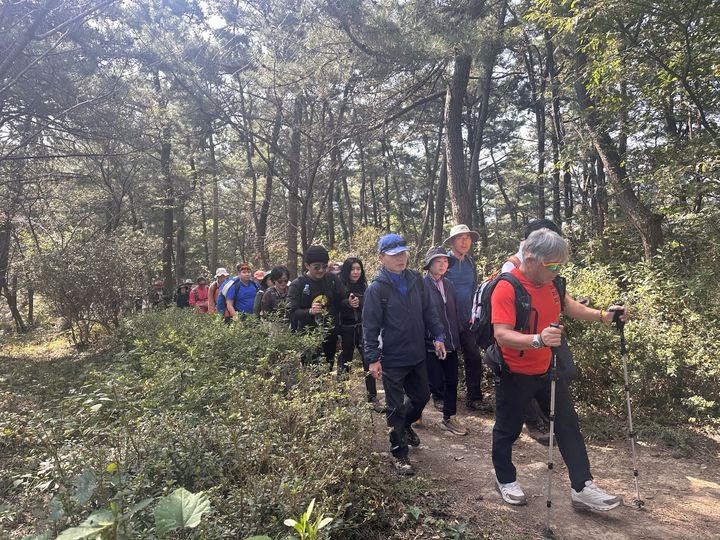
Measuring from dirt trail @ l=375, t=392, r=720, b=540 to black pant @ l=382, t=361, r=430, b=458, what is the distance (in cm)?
37

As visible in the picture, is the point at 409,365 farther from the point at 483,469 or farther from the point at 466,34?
the point at 466,34

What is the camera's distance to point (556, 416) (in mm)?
3193

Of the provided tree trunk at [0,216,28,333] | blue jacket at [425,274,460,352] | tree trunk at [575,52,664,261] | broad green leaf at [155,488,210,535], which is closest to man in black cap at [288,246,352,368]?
blue jacket at [425,274,460,352]

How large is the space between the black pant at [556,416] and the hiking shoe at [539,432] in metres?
1.42

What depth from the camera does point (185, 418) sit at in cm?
296

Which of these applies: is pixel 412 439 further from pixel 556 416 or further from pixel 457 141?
pixel 457 141

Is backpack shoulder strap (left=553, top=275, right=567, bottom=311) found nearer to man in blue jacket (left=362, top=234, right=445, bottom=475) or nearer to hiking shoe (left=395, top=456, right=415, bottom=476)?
man in blue jacket (left=362, top=234, right=445, bottom=475)

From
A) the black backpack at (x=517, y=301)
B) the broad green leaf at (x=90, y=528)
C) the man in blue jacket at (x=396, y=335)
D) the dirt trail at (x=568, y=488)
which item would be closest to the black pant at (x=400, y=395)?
the man in blue jacket at (x=396, y=335)

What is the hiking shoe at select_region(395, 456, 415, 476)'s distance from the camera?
11.8 feet

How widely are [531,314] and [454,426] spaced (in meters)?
2.24

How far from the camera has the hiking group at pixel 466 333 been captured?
303 cm

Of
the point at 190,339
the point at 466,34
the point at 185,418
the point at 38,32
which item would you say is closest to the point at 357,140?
the point at 466,34

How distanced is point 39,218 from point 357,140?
8.79 metres

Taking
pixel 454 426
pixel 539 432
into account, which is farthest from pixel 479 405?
pixel 539 432
